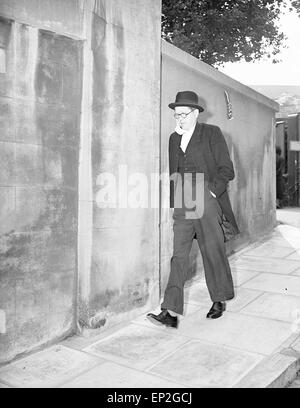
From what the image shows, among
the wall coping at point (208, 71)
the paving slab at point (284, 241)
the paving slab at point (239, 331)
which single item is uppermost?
the wall coping at point (208, 71)

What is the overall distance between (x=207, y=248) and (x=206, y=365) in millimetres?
1200

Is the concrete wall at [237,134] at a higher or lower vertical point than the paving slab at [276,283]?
higher

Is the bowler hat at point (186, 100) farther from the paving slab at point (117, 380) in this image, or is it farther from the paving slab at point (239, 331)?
the paving slab at point (117, 380)

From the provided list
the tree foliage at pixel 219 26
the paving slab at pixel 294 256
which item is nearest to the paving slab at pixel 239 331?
the paving slab at pixel 294 256

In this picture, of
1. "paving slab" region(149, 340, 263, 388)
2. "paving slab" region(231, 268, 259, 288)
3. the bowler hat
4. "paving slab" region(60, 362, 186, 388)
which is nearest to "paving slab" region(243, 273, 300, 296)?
"paving slab" region(231, 268, 259, 288)

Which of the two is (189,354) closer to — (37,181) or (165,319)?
(165,319)

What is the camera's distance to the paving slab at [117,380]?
9.31ft

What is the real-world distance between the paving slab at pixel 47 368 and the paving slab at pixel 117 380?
9cm

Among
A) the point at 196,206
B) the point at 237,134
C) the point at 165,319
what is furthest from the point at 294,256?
the point at 165,319

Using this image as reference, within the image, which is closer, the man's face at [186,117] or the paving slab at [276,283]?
the man's face at [186,117]

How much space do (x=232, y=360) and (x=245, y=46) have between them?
38.6ft

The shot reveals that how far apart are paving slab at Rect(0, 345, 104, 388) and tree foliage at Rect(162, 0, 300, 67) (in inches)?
401

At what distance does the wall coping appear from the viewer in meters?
4.81

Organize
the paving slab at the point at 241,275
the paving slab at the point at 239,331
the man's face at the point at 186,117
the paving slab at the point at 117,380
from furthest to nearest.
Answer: the paving slab at the point at 241,275, the man's face at the point at 186,117, the paving slab at the point at 239,331, the paving slab at the point at 117,380
